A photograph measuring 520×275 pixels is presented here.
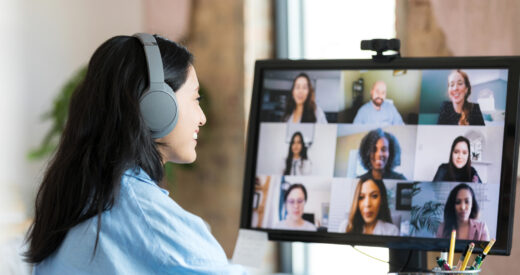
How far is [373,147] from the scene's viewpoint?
138 cm

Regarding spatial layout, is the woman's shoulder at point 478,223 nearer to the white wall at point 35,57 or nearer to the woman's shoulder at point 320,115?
the woman's shoulder at point 320,115

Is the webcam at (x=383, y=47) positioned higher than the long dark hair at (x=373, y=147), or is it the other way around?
the webcam at (x=383, y=47)

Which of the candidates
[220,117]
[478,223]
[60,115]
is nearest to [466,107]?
[478,223]

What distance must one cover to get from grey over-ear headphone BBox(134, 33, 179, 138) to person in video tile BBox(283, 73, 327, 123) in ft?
1.25

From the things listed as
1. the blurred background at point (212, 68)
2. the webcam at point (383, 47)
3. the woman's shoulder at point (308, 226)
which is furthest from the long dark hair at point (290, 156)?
the blurred background at point (212, 68)

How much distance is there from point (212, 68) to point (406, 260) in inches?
67.0

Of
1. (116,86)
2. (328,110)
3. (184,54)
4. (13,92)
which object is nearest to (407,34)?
(328,110)

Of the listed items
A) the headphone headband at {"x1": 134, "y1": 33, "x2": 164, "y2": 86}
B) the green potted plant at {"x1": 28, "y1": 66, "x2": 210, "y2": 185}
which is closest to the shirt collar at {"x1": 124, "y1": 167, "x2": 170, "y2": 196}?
the headphone headband at {"x1": 134, "y1": 33, "x2": 164, "y2": 86}

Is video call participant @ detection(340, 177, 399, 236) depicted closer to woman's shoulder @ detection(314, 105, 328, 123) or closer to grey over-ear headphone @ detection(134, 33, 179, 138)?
woman's shoulder @ detection(314, 105, 328, 123)

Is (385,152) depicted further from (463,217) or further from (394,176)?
(463,217)

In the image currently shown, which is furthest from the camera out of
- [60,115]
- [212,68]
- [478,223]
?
[212,68]

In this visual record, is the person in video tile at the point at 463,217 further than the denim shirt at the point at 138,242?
Yes

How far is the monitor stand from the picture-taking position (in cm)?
138

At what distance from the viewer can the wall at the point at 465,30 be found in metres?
1.98
